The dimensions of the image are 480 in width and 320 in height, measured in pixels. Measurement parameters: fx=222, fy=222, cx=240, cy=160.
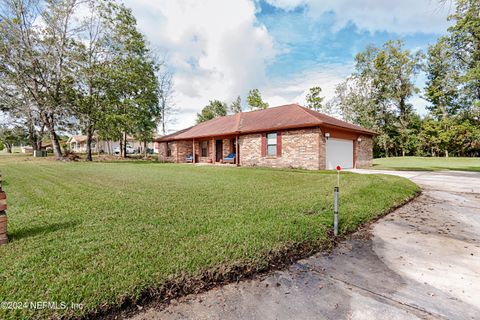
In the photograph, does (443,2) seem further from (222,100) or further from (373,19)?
(222,100)

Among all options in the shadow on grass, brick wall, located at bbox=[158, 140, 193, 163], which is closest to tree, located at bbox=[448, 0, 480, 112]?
the shadow on grass

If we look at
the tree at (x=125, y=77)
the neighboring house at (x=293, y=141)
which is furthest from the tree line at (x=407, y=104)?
the tree at (x=125, y=77)

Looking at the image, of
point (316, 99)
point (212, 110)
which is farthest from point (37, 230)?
point (212, 110)

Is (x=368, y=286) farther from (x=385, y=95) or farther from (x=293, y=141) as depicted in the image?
(x=385, y=95)

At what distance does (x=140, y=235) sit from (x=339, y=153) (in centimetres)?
1307

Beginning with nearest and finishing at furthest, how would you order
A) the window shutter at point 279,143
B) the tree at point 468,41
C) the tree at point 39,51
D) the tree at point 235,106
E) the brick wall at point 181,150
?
the window shutter at point 279,143 → the tree at point 468,41 → the tree at point 39,51 → the brick wall at point 181,150 → the tree at point 235,106

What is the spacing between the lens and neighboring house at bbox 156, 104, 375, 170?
12.2m

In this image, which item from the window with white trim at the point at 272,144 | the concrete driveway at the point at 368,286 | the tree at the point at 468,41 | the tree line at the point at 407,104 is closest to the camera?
the concrete driveway at the point at 368,286

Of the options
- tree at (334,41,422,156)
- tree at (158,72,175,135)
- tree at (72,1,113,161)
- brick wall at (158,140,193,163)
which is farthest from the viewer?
tree at (158,72,175,135)

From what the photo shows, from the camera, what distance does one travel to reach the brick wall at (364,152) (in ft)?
51.1

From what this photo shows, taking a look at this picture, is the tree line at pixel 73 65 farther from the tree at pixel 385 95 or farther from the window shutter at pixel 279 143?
the tree at pixel 385 95

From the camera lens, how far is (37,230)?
3.29 meters

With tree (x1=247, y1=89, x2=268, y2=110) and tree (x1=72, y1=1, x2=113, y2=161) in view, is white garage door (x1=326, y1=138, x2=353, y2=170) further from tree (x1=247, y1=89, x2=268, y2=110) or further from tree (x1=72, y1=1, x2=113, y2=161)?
tree (x1=247, y1=89, x2=268, y2=110)

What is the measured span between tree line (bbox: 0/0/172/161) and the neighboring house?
30.9ft
